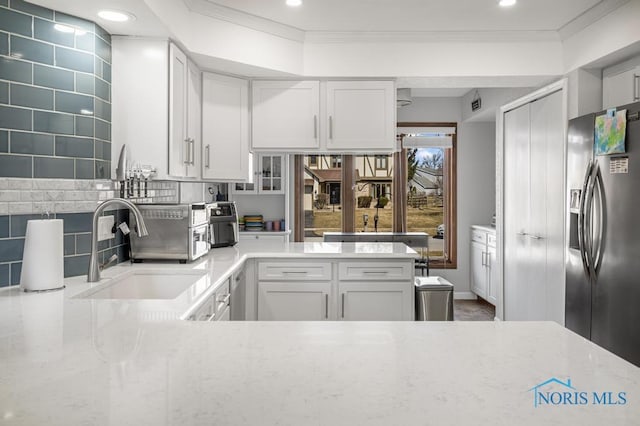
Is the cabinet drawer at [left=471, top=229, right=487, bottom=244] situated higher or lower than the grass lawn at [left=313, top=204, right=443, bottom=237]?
lower

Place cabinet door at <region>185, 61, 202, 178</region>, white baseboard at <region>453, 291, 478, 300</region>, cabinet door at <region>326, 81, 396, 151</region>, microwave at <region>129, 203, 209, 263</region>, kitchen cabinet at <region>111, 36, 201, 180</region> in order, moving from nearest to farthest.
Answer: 1. kitchen cabinet at <region>111, 36, 201, 180</region>
2. microwave at <region>129, 203, 209, 263</region>
3. cabinet door at <region>185, 61, 202, 178</region>
4. cabinet door at <region>326, 81, 396, 151</region>
5. white baseboard at <region>453, 291, 478, 300</region>

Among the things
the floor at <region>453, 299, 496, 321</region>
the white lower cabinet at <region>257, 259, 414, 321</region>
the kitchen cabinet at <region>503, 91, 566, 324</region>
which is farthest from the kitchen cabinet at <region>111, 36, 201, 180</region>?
the floor at <region>453, 299, 496, 321</region>

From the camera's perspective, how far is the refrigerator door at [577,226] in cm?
275

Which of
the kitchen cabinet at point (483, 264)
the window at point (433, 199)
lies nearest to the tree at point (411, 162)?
the window at point (433, 199)

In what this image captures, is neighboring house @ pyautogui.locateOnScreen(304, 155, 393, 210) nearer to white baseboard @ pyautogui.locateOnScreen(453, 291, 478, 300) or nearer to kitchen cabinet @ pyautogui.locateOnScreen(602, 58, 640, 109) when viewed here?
white baseboard @ pyautogui.locateOnScreen(453, 291, 478, 300)

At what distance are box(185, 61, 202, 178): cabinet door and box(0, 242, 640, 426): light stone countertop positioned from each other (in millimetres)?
1601

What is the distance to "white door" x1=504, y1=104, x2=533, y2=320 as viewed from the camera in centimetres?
390

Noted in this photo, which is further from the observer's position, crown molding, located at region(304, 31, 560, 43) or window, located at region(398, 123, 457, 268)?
window, located at region(398, 123, 457, 268)

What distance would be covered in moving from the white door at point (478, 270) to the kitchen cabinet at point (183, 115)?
11.6ft

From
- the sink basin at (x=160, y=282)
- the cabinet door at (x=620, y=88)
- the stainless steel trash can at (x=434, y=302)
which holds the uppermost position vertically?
the cabinet door at (x=620, y=88)

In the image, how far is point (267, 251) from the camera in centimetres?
324

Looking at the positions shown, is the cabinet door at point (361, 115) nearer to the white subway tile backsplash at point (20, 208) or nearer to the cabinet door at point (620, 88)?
the cabinet door at point (620, 88)

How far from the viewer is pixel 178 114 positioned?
2.72 meters

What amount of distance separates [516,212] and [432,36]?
1756mm
